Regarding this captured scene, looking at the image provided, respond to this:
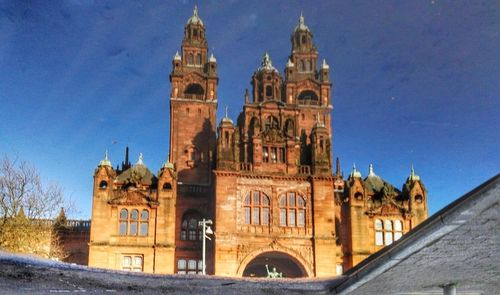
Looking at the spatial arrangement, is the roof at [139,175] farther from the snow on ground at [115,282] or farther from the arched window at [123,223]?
the snow on ground at [115,282]

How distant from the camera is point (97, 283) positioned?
24.1ft

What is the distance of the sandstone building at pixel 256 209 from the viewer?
4666 cm

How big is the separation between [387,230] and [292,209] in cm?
847

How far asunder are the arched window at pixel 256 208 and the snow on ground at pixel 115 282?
3889 centimetres

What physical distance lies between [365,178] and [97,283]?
162ft

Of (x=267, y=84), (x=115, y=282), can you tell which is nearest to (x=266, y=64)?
(x=267, y=84)

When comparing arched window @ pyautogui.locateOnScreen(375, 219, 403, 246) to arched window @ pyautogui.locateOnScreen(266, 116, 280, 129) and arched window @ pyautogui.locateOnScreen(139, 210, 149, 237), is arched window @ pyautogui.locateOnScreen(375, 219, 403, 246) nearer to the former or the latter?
arched window @ pyautogui.locateOnScreen(266, 116, 280, 129)

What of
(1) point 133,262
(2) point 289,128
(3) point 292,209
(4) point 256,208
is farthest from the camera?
(2) point 289,128

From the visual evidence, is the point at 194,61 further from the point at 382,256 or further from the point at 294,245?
the point at 382,256

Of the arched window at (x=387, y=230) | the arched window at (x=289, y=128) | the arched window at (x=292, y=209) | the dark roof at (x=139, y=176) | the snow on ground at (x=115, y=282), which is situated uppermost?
A: the arched window at (x=289, y=128)

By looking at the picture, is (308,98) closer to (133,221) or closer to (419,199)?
(419,199)

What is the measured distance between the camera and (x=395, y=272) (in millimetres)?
7172

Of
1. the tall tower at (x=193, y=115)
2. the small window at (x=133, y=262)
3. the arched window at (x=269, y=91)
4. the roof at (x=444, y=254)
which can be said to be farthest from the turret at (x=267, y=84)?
the roof at (x=444, y=254)

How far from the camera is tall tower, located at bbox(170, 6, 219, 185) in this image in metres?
56.2
